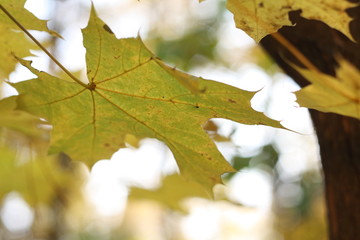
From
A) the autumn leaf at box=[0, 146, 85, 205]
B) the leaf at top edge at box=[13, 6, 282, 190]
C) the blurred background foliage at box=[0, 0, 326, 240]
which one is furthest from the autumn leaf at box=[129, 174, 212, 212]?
the leaf at top edge at box=[13, 6, 282, 190]

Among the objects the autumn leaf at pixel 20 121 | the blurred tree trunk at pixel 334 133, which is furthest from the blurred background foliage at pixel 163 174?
the blurred tree trunk at pixel 334 133

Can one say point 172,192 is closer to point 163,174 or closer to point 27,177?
point 163,174

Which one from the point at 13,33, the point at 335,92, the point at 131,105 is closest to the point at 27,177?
the point at 13,33

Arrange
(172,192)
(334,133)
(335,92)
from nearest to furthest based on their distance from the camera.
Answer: (335,92) → (334,133) → (172,192)

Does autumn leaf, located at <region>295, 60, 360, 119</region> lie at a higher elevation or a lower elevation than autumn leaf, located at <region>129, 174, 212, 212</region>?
lower

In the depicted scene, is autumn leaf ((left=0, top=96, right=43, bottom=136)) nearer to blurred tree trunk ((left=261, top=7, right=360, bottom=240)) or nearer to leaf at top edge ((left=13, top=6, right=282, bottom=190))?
leaf at top edge ((left=13, top=6, right=282, bottom=190))

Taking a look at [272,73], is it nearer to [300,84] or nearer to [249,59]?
[249,59]

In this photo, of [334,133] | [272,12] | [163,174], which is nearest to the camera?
[272,12]
